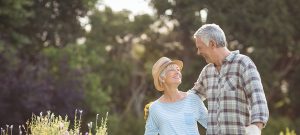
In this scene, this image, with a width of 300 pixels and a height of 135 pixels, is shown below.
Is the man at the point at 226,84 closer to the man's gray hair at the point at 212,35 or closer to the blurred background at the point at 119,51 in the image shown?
the man's gray hair at the point at 212,35

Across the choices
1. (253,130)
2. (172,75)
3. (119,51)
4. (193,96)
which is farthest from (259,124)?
(119,51)

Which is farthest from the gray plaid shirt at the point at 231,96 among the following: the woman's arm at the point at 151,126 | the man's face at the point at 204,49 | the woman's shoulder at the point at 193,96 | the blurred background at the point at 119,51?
the blurred background at the point at 119,51

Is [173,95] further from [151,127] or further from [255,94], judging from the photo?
[255,94]

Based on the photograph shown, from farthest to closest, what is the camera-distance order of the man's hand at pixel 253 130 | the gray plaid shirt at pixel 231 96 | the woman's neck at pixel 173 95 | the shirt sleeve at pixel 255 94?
the woman's neck at pixel 173 95 → the gray plaid shirt at pixel 231 96 → the shirt sleeve at pixel 255 94 → the man's hand at pixel 253 130

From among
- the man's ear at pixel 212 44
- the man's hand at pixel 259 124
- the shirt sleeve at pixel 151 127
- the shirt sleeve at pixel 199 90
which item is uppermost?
the man's ear at pixel 212 44

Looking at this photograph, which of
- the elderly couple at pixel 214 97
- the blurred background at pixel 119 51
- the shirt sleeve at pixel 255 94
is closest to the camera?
the shirt sleeve at pixel 255 94

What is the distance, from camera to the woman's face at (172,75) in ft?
18.5

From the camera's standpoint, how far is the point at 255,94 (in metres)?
5.10

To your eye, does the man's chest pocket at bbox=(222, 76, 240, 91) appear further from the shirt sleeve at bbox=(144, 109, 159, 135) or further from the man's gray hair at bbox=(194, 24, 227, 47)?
the shirt sleeve at bbox=(144, 109, 159, 135)

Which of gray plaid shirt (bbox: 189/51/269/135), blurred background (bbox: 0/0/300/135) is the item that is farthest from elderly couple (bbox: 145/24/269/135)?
blurred background (bbox: 0/0/300/135)

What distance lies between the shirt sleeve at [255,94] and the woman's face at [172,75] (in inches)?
23.7

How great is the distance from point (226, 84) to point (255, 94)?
30cm

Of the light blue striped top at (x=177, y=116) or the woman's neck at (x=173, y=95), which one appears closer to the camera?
the light blue striped top at (x=177, y=116)

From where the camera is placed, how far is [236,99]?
5324 millimetres
